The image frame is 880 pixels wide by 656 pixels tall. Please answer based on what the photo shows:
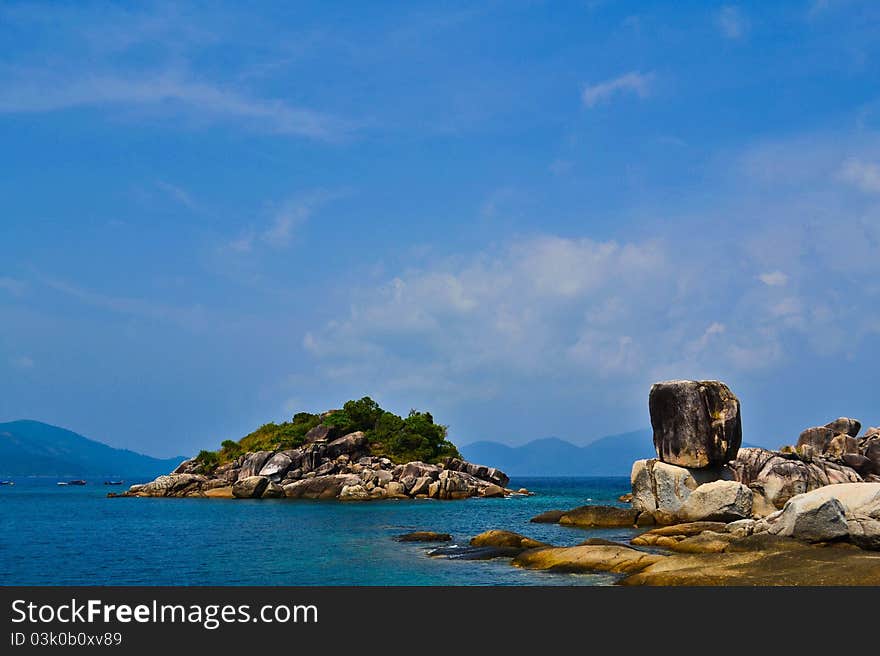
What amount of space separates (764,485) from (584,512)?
524 inches

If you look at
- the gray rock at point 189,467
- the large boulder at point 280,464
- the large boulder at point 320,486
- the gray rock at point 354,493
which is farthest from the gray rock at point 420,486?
the gray rock at point 189,467

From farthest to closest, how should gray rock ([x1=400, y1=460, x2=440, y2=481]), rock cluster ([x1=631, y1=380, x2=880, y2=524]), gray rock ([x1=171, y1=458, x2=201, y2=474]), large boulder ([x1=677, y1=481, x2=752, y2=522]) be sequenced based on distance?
gray rock ([x1=171, y1=458, x2=201, y2=474]) < gray rock ([x1=400, y1=460, x2=440, y2=481]) < rock cluster ([x1=631, y1=380, x2=880, y2=524]) < large boulder ([x1=677, y1=481, x2=752, y2=522])

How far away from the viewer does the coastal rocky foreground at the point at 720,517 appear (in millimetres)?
26156

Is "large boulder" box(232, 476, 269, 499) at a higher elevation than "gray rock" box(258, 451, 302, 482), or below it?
below

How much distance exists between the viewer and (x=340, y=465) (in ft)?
319

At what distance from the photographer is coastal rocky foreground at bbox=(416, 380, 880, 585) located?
85.8 feet

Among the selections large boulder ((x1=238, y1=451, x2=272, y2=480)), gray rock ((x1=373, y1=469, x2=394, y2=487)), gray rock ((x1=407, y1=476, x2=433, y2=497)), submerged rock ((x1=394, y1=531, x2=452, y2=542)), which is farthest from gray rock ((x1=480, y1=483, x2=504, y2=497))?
submerged rock ((x1=394, y1=531, x2=452, y2=542))

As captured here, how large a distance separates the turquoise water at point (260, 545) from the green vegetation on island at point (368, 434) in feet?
79.7

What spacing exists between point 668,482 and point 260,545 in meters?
26.0

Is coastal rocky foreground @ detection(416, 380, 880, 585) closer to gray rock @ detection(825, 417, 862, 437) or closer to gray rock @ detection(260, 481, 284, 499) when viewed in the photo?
gray rock @ detection(825, 417, 862, 437)

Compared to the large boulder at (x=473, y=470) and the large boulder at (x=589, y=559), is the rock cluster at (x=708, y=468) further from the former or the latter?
the large boulder at (x=473, y=470)

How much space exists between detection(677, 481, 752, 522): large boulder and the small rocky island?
4901 cm
